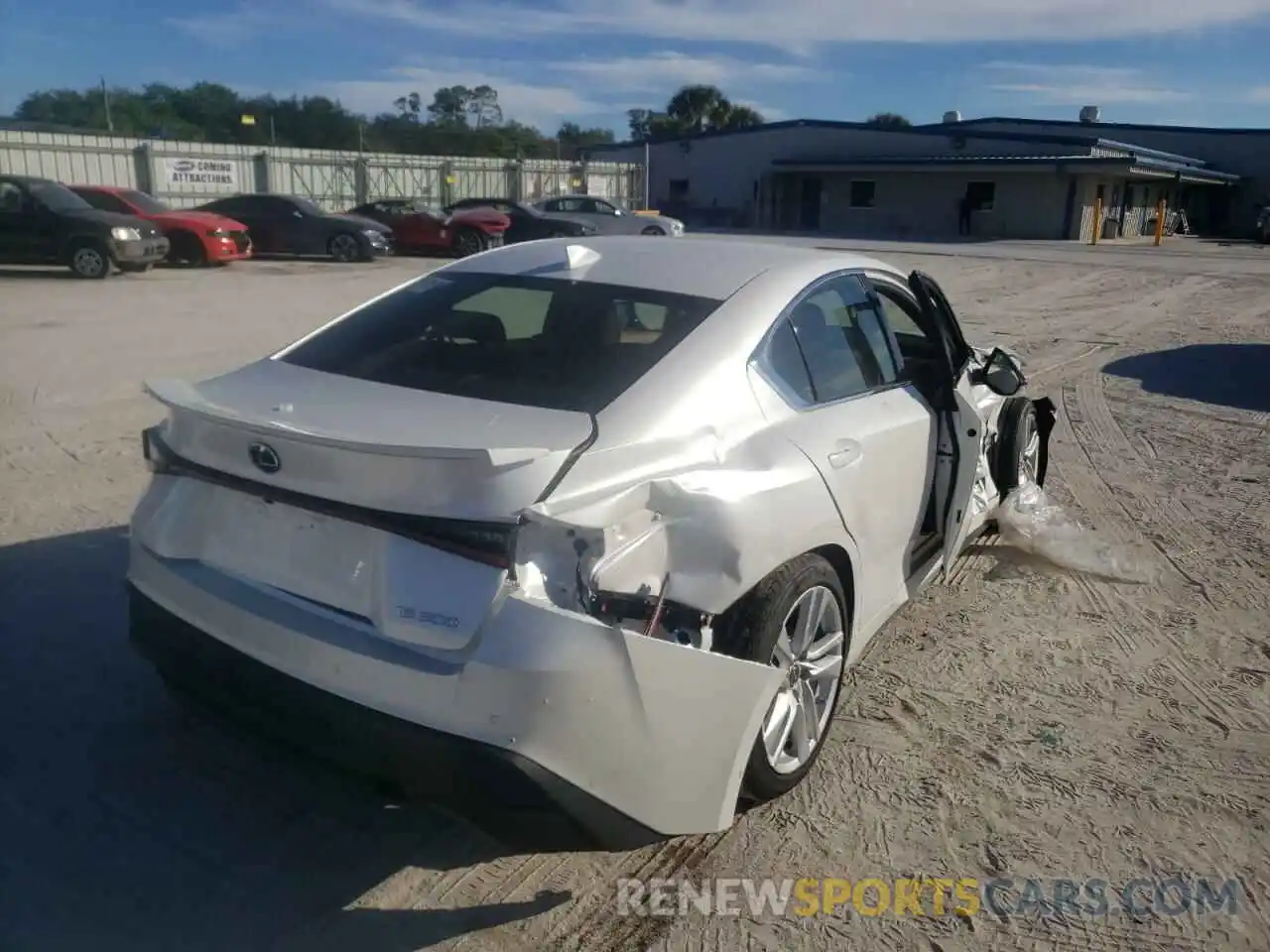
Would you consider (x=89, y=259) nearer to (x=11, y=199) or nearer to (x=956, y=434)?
(x=11, y=199)

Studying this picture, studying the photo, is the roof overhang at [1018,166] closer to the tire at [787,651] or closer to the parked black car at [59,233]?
the parked black car at [59,233]

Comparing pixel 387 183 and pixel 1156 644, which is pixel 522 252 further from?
pixel 387 183

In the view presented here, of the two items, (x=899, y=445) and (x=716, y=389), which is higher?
(x=716, y=389)

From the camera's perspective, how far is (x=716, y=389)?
306 centimetres

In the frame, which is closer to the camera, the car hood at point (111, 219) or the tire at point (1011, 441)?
the tire at point (1011, 441)

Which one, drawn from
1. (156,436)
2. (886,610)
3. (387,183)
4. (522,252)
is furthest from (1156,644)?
(387,183)

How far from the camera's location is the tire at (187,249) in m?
19.2

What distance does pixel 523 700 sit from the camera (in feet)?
7.70

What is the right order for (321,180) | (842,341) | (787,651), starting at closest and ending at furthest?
(787,651) → (842,341) → (321,180)

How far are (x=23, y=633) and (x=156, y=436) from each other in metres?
1.54

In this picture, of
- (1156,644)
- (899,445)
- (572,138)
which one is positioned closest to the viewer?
(899,445)

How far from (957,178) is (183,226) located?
105 ft

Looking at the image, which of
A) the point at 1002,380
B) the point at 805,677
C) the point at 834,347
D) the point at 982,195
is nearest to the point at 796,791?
the point at 805,677

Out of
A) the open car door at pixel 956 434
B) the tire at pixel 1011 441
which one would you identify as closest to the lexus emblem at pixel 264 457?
the open car door at pixel 956 434
